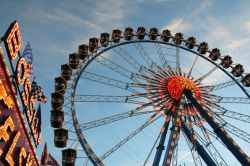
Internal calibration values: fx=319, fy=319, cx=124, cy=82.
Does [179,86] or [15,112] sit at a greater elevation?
[179,86]

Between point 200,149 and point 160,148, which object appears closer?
point 160,148

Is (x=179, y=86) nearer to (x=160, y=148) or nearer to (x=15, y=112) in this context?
(x=160, y=148)

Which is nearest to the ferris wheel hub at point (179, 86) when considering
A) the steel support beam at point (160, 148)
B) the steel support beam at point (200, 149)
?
the steel support beam at point (200, 149)

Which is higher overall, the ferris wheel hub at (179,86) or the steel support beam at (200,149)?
the ferris wheel hub at (179,86)

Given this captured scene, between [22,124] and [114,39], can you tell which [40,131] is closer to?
[22,124]

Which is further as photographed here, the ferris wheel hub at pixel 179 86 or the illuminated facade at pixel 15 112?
the ferris wheel hub at pixel 179 86

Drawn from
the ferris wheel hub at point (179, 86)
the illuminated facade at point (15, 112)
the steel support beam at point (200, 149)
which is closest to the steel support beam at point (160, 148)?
the steel support beam at point (200, 149)

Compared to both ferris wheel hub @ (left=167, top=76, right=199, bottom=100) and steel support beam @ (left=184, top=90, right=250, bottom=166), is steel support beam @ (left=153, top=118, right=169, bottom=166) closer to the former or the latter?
steel support beam @ (left=184, top=90, right=250, bottom=166)

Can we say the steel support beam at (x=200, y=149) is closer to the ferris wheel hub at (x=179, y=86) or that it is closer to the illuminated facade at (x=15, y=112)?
the ferris wheel hub at (x=179, y=86)

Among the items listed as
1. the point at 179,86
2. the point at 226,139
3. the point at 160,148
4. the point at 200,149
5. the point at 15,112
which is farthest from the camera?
the point at 179,86

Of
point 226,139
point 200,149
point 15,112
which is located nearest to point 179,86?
point 200,149

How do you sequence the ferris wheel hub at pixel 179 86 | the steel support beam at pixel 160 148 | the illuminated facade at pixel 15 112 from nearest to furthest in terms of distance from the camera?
the illuminated facade at pixel 15 112 → the steel support beam at pixel 160 148 → the ferris wheel hub at pixel 179 86

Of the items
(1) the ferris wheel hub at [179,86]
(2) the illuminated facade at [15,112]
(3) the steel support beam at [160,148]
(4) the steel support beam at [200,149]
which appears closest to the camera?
(2) the illuminated facade at [15,112]

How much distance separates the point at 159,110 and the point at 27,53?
9600mm
